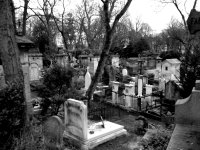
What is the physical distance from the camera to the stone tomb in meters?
5.27

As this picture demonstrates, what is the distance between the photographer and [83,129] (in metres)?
5.28

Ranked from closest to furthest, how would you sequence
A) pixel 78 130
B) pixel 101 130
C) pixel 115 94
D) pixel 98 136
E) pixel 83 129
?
1. pixel 83 129
2. pixel 78 130
3. pixel 98 136
4. pixel 101 130
5. pixel 115 94

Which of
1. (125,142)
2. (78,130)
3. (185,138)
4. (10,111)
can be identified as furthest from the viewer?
(125,142)

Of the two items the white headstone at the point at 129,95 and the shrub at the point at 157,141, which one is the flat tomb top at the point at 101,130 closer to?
the shrub at the point at 157,141

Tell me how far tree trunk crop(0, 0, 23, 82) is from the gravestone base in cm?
271

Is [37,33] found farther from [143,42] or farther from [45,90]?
[45,90]

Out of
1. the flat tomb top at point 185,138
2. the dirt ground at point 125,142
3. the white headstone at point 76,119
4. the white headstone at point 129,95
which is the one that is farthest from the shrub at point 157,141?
the white headstone at point 129,95

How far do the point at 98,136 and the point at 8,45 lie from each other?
3.86 meters

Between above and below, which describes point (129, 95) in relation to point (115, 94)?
above

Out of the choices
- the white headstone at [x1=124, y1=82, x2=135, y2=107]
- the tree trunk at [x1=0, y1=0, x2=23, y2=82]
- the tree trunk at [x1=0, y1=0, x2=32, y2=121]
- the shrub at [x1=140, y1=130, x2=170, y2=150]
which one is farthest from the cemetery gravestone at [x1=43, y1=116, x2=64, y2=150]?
the white headstone at [x1=124, y1=82, x2=135, y2=107]

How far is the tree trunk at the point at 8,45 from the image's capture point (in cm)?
456

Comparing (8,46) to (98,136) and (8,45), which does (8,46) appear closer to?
(8,45)

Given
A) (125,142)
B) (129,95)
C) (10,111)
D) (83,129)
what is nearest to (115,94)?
(129,95)

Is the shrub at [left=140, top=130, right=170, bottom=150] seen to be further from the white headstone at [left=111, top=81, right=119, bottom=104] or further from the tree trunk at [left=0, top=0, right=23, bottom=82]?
the white headstone at [left=111, top=81, right=119, bottom=104]
